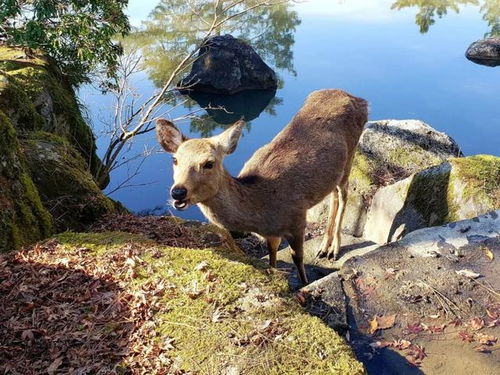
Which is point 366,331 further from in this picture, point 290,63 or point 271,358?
point 290,63

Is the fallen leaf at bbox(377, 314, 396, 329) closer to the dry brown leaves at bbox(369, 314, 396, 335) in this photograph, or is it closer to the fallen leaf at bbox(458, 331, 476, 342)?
the dry brown leaves at bbox(369, 314, 396, 335)

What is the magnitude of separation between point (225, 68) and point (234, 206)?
14.2 metres

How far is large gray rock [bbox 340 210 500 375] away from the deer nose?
2.01 meters

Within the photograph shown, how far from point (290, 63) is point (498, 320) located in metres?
20.1

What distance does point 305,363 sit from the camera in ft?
10.1

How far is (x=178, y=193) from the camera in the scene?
479 centimetres

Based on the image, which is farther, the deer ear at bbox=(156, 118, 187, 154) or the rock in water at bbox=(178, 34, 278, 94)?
the rock in water at bbox=(178, 34, 278, 94)

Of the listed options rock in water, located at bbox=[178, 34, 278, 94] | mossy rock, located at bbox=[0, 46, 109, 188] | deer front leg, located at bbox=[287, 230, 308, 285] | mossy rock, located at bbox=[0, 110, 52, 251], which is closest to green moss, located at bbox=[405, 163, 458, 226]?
deer front leg, located at bbox=[287, 230, 308, 285]

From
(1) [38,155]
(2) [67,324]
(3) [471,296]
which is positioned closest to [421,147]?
(3) [471,296]

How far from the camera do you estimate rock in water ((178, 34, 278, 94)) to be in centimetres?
1873

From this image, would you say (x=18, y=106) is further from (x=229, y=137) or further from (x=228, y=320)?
(x=228, y=320)

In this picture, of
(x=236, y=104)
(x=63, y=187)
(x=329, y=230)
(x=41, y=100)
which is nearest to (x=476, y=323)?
(x=329, y=230)

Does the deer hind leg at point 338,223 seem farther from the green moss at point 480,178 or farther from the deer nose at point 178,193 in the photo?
the deer nose at point 178,193

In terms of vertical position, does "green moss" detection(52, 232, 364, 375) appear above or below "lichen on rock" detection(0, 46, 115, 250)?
below
